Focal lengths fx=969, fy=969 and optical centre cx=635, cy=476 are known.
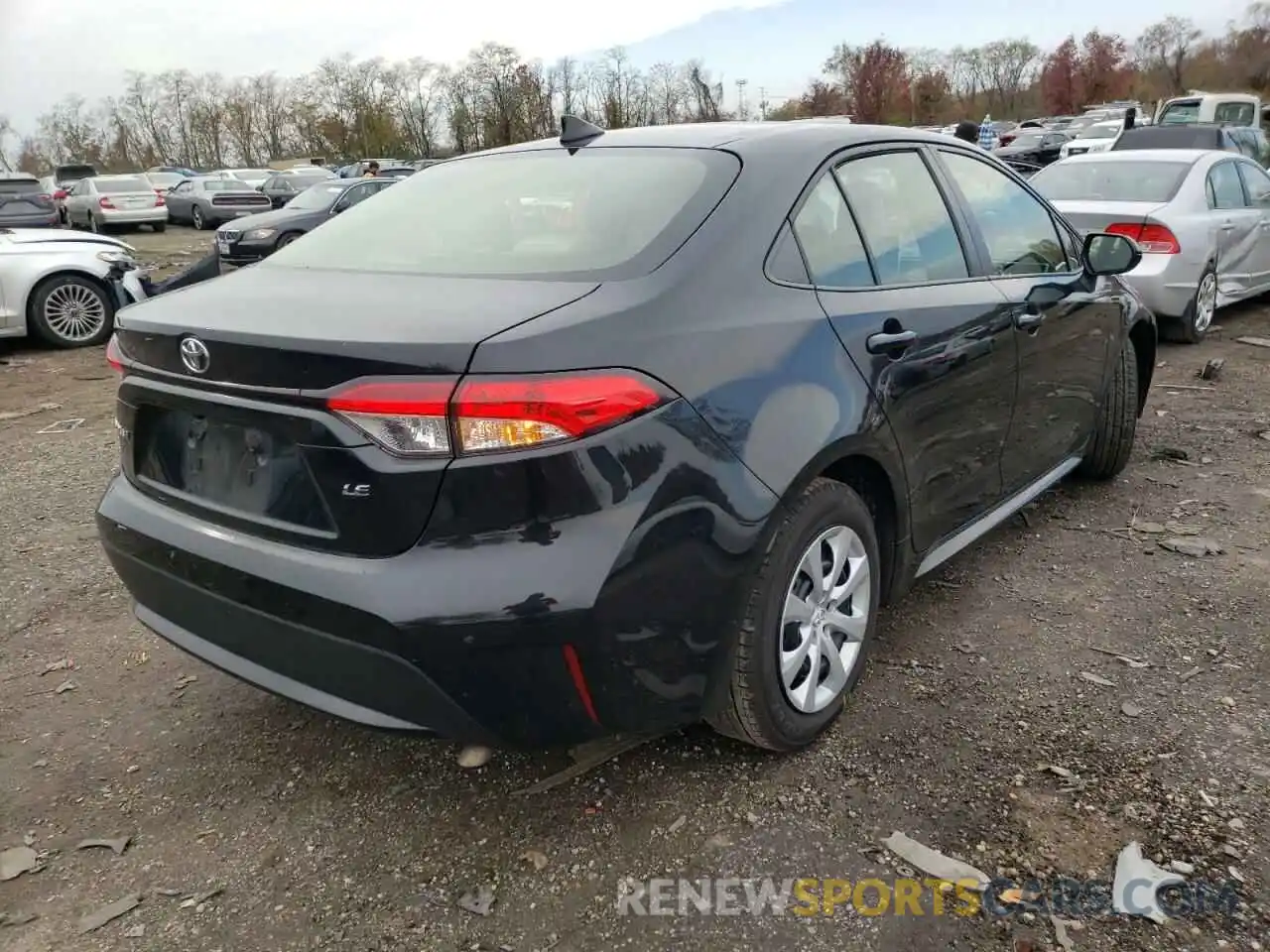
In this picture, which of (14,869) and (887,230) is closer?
(14,869)

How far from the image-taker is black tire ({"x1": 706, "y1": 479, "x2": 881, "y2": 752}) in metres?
2.27

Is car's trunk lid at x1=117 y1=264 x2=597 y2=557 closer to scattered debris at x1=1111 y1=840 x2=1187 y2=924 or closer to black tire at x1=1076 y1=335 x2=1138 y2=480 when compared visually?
scattered debris at x1=1111 y1=840 x2=1187 y2=924

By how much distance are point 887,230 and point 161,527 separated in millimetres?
2159

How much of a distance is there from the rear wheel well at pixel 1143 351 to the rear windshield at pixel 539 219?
2.89 metres

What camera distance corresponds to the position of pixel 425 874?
2.26 meters

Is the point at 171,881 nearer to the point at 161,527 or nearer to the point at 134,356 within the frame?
the point at 161,527

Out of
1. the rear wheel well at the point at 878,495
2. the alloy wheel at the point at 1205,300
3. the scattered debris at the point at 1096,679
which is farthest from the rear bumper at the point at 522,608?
the alloy wheel at the point at 1205,300

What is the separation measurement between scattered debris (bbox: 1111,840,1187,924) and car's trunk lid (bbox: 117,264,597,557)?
1.72 metres

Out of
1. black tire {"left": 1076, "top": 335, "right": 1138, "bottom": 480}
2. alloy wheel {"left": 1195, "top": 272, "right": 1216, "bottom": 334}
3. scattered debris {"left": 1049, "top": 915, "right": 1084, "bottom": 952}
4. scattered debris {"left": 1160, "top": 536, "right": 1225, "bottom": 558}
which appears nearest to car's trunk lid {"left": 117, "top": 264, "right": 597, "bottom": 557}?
scattered debris {"left": 1049, "top": 915, "right": 1084, "bottom": 952}

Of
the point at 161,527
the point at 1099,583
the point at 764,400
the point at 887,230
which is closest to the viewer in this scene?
the point at 764,400

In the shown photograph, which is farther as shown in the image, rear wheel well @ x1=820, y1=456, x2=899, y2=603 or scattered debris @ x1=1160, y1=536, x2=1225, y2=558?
scattered debris @ x1=1160, y1=536, x2=1225, y2=558

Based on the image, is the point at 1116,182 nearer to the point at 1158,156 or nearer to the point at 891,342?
the point at 1158,156

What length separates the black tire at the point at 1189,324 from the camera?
747 centimetres

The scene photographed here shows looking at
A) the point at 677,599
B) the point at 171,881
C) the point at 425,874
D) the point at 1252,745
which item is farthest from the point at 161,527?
the point at 1252,745
